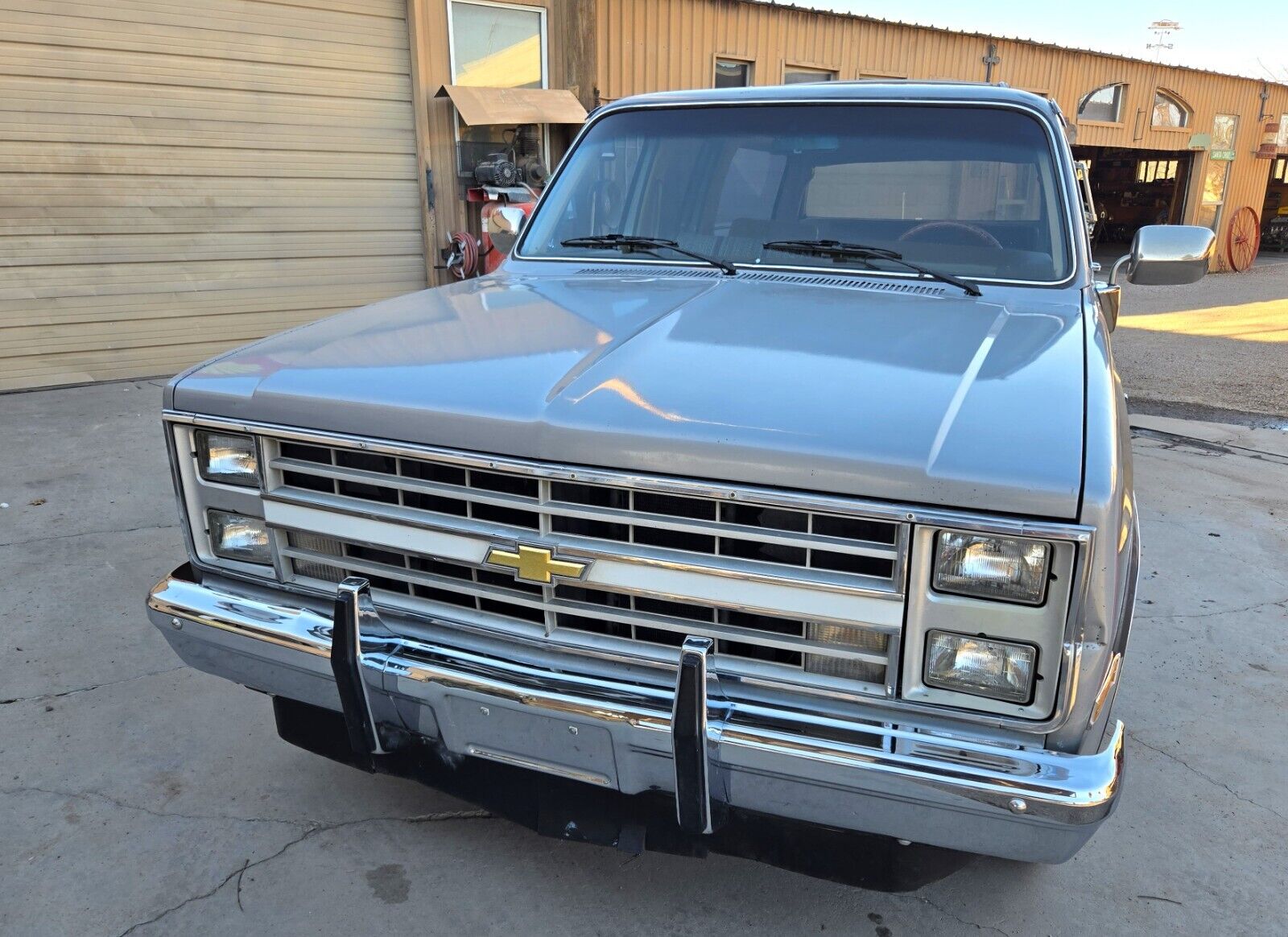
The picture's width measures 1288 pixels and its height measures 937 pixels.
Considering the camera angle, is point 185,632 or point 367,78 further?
point 367,78

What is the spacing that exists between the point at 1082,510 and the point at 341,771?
2.25 meters

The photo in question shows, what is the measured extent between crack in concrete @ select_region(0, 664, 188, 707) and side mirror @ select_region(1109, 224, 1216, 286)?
366 cm

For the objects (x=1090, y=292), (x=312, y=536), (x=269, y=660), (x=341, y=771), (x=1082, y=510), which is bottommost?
(x=341, y=771)

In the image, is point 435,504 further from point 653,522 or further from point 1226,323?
point 1226,323

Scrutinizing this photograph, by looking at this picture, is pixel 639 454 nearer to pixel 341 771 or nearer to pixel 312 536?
pixel 312 536

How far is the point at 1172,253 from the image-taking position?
322 cm

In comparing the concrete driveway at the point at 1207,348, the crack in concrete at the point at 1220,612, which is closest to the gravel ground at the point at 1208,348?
the concrete driveway at the point at 1207,348

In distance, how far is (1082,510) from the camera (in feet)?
5.15

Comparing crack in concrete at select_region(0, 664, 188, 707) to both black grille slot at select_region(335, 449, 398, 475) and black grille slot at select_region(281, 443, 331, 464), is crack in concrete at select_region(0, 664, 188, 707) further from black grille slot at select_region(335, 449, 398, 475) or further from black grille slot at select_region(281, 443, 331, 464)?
black grille slot at select_region(335, 449, 398, 475)

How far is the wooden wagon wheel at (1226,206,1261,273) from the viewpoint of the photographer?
19.3 meters

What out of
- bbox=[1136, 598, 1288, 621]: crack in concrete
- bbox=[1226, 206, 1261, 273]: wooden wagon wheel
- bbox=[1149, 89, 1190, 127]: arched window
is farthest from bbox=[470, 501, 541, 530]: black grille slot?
bbox=[1226, 206, 1261, 273]: wooden wagon wheel

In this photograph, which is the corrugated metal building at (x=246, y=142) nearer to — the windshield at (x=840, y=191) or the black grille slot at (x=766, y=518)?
the windshield at (x=840, y=191)

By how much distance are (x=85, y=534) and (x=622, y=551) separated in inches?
146

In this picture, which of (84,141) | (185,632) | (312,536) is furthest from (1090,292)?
(84,141)
